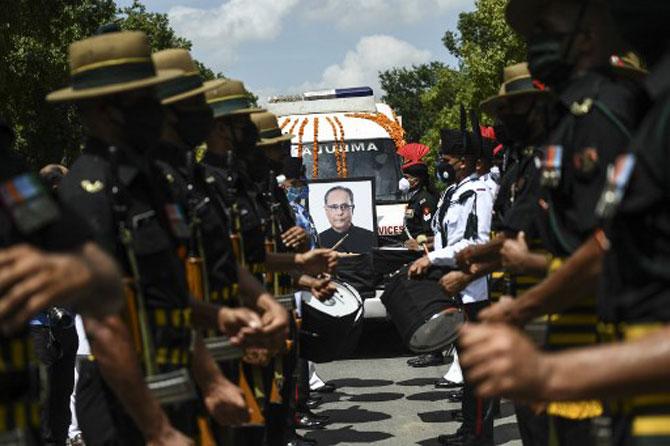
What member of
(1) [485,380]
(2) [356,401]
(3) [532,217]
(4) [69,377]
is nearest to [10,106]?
(2) [356,401]

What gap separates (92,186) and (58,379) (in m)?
5.37

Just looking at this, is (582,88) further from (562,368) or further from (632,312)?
(562,368)

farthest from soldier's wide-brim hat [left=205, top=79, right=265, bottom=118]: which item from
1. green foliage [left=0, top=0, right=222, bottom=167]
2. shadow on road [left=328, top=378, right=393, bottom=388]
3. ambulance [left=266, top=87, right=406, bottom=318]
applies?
green foliage [left=0, top=0, right=222, bottom=167]

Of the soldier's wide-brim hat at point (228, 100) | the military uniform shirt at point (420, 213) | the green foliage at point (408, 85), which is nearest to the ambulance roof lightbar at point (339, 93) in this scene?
the military uniform shirt at point (420, 213)

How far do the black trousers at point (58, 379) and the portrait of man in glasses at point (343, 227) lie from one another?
627cm

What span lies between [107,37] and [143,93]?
0.25 metres

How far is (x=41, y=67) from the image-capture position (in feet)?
80.8

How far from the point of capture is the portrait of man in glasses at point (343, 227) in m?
15.2

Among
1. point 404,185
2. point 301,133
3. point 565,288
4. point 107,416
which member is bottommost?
point 107,416

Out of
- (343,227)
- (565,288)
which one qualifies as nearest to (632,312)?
(565,288)

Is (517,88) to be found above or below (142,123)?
above

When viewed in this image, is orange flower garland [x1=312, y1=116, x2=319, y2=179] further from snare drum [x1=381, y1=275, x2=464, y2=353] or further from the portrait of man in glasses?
snare drum [x1=381, y1=275, x2=464, y2=353]

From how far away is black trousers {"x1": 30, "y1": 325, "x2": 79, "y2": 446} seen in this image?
29.1 ft

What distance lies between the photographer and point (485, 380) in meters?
2.42
